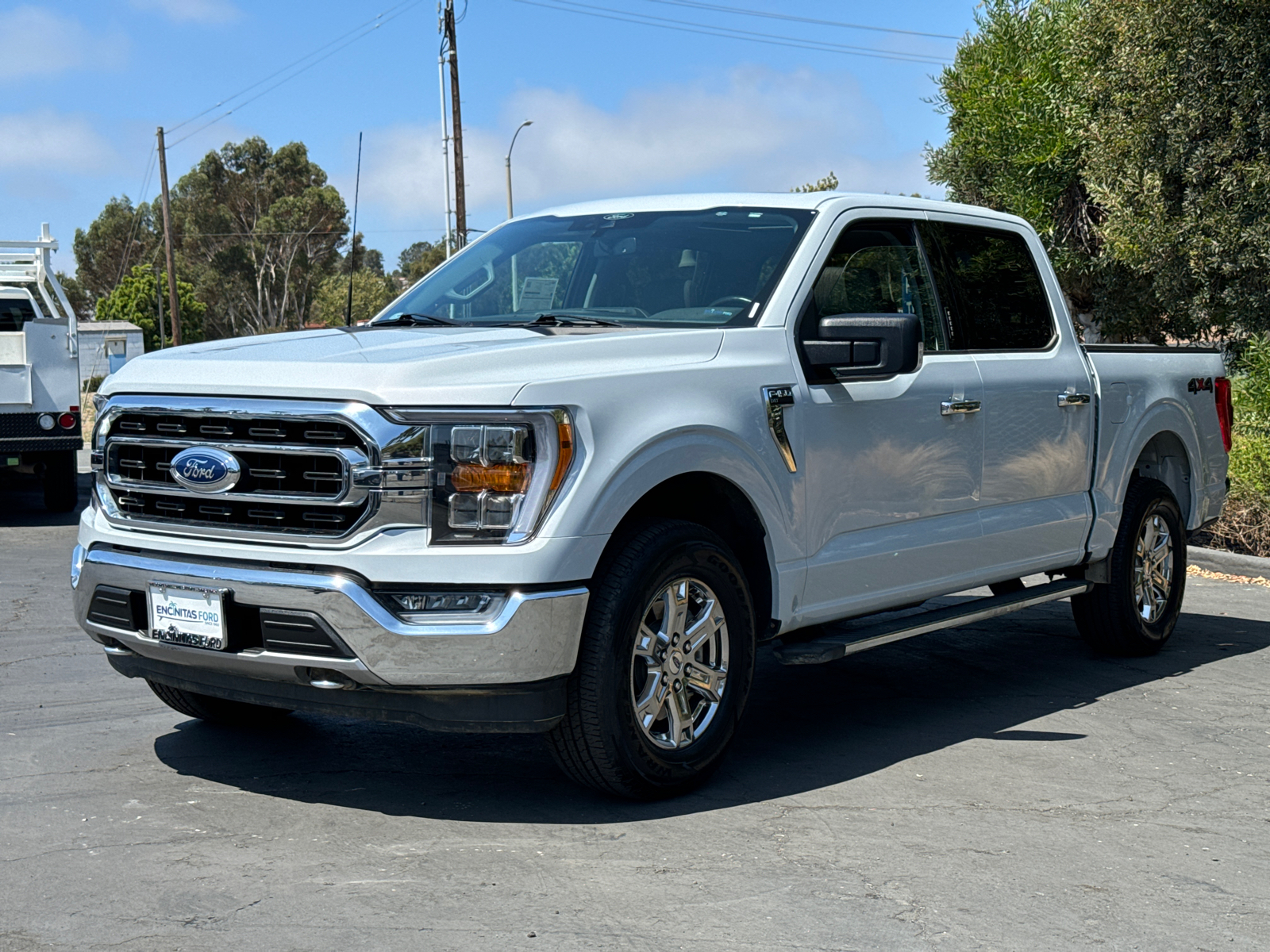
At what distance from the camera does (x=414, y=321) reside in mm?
5824

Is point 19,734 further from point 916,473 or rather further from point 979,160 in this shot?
point 979,160

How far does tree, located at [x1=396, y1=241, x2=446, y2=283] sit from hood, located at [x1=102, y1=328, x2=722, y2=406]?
284 ft

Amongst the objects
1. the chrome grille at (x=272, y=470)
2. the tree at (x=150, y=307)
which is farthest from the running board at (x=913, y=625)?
the tree at (x=150, y=307)

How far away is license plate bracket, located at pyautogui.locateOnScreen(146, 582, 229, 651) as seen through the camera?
14.5 feet

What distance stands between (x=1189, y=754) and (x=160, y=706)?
4.05 metres

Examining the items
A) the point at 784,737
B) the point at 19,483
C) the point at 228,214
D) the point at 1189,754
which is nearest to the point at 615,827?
the point at 784,737

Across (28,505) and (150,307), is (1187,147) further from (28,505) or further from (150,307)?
(150,307)

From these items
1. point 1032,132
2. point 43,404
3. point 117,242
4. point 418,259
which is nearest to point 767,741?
point 43,404

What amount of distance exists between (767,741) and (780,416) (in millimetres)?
1327

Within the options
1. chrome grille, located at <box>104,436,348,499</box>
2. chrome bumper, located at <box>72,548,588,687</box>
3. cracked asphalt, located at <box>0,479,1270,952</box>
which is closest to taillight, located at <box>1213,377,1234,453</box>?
cracked asphalt, located at <box>0,479,1270,952</box>

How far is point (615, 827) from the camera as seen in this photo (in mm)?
4555

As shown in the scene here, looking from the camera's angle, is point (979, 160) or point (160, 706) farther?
point (979, 160)

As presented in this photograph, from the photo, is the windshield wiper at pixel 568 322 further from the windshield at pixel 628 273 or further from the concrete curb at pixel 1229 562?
the concrete curb at pixel 1229 562

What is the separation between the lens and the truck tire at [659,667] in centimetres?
447
